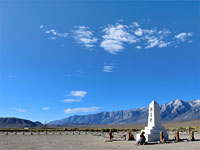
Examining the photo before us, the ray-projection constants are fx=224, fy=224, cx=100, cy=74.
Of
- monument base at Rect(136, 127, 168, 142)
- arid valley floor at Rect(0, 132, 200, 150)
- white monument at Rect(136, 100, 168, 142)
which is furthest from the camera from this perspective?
white monument at Rect(136, 100, 168, 142)

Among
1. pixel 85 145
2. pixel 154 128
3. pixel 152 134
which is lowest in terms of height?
pixel 85 145

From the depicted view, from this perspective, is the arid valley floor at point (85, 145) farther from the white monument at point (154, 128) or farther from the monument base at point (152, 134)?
the white monument at point (154, 128)

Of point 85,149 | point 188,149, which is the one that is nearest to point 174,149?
point 188,149

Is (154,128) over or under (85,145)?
over

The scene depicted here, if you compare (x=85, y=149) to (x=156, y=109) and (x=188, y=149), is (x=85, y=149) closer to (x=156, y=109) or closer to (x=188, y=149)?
(x=188, y=149)

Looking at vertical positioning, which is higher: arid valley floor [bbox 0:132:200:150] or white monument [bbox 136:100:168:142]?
white monument [bbox 136:100:168:142]

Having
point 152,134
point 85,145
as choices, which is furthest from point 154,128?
point 85,145

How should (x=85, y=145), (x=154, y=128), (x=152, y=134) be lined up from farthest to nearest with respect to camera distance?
(x=154, y=128)
(x=152, y=134)
(x=85, y=145)

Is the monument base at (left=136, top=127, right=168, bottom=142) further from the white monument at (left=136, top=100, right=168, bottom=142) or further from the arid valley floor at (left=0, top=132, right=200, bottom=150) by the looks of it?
the arid valley floor at (left=0, top=132, right=200, bottom=150)

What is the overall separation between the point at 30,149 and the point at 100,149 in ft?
20.9

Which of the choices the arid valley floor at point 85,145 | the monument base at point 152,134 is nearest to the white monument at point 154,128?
the monument base at point 152,134

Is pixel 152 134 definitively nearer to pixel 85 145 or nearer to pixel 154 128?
pixel 154 128

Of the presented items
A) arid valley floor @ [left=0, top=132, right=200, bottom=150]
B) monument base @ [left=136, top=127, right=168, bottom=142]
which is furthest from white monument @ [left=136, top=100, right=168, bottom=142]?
arid valley floor @ [left=0, top=132, right=200, bottom=150]

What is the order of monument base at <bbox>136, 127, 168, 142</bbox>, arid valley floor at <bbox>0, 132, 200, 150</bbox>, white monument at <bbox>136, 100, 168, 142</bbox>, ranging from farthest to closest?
white monument at <bbox>136, 100, 168, 142</bbox>, monument base at <bbox>136, 127, 168, 142</bbox>, arid valley floor at <bbox>0, 132, 200, 150</bbox>
